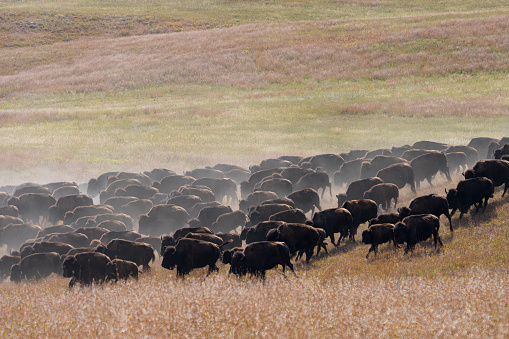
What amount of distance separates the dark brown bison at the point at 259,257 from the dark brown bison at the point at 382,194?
711 cm

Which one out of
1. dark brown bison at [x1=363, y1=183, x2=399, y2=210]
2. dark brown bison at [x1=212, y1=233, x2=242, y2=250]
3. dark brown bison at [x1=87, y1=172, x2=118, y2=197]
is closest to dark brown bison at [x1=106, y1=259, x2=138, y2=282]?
dark brown bison at [x1=212, y1=233, x2=242, y2=250]

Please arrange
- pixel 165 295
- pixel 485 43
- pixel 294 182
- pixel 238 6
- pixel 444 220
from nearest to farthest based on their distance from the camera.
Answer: pixel 165 295
pixel 444 220
pixel 294 182
pixel 485 43
pixel 238 6

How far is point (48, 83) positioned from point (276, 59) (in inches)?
1046

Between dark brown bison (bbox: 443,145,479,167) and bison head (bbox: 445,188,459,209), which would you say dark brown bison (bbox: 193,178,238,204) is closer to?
dark brown bison (bbox: 443,145,479,167)

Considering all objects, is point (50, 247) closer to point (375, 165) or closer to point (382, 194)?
point (382, 194)

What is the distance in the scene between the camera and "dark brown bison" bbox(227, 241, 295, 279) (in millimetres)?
11961

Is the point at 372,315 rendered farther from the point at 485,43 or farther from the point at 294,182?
the point at 485,43

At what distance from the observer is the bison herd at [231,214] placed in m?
13.4

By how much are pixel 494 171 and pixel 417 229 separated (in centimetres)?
486

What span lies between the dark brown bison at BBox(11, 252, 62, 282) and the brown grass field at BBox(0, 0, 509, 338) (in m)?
1.20

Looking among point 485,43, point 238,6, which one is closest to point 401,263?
point 485,43

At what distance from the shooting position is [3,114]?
47719mm

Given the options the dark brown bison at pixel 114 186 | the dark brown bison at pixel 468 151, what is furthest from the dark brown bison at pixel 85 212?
the dark brown bison at pixel 468 151

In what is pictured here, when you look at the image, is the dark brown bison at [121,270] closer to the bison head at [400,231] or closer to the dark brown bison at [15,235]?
the bison head at [400,231]
